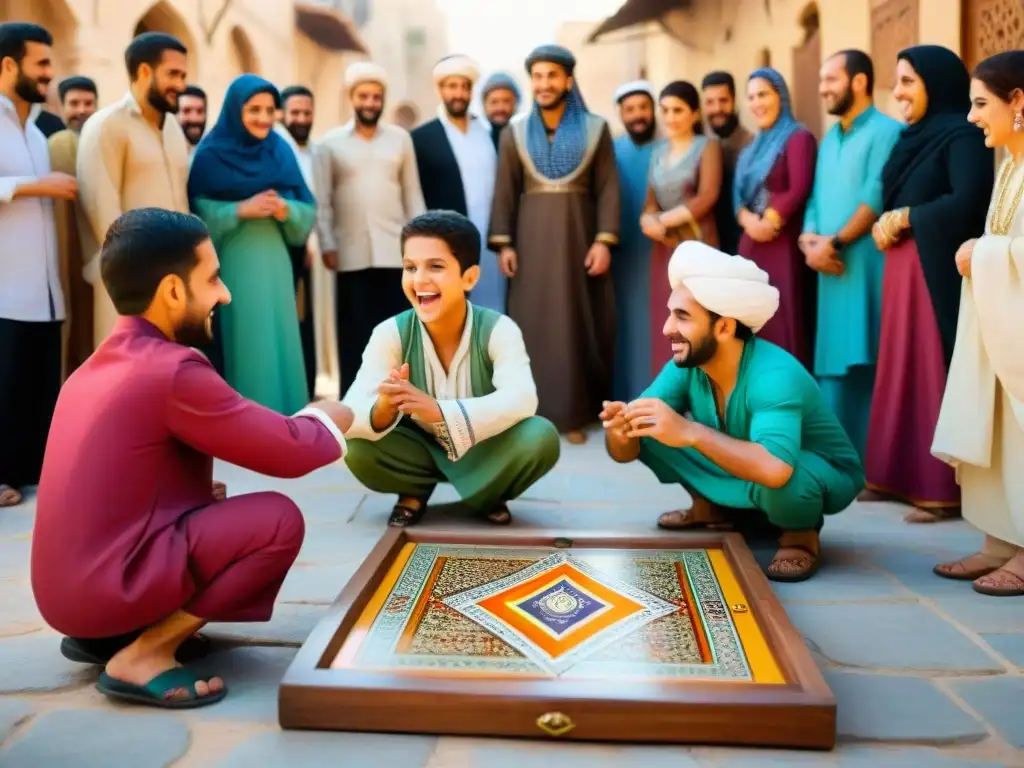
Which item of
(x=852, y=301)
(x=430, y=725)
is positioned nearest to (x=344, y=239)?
(x=852, y=301)

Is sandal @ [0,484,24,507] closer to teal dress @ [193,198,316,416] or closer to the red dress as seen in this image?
teal dress @ [193,198,316,416]

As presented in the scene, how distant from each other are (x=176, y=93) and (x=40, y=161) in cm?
70

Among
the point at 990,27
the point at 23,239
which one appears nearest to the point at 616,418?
the point at 23,239

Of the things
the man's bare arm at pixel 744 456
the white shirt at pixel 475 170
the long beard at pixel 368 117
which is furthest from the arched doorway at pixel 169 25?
the man's bare arm at pixel 744 456

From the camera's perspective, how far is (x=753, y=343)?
3.07 metres

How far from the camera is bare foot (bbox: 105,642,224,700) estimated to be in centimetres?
206

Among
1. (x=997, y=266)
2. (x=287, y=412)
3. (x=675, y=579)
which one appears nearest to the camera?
(x=675, y=579)

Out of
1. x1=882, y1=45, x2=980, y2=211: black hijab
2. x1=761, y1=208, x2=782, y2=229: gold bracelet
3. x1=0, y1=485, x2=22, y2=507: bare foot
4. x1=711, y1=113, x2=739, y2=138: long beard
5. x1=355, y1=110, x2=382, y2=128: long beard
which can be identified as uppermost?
x1=355, y1=110, x2=382, y2=128: long beard

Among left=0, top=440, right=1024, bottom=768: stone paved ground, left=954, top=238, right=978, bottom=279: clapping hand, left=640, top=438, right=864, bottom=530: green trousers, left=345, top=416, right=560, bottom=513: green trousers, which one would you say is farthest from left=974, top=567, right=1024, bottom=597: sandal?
left=345, top=416, right=560, bottom=513: green trousers

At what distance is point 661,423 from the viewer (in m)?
2.70

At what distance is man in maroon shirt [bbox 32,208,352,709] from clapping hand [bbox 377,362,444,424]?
843mm

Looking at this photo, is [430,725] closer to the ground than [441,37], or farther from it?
closer to the ground

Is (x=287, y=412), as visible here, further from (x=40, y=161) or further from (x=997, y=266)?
(x=997, y=266)

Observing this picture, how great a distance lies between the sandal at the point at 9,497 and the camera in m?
3.86
